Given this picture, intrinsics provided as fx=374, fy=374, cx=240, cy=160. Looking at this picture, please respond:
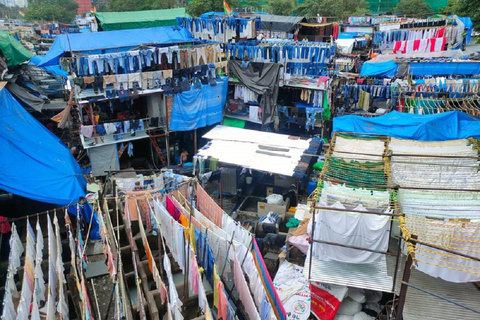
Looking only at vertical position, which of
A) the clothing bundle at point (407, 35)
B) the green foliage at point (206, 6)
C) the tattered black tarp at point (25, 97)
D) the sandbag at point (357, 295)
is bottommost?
the sandbag at point (357, 295)

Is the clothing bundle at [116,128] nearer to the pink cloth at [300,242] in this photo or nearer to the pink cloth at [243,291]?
the pink cloth at [300,242]

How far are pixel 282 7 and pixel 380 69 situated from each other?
46511 millimetres

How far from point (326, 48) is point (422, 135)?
9.13 m

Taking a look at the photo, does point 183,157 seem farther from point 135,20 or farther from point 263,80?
point 135,20

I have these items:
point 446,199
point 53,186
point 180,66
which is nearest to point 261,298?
point 446,199

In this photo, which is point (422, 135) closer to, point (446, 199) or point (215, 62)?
point (446, 199)

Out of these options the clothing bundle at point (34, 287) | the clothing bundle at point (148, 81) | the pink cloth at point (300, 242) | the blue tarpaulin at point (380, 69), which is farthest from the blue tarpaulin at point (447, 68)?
the clothing bundle at point (34, 287)

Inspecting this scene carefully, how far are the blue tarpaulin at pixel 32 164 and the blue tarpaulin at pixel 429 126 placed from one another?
42.8 feet

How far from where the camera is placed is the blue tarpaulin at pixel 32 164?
14.8 metres

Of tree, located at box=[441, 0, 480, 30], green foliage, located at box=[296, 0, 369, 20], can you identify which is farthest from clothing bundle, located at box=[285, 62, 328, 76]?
green foliage, located at box=[296, 0, 369, 20]

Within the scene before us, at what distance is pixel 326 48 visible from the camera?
22.5 metres

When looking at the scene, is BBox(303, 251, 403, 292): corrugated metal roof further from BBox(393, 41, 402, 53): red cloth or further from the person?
BBox(393, 41, 402, 53): red cloth

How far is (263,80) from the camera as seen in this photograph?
23.9m

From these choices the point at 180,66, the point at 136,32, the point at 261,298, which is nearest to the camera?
the point at 261,298
